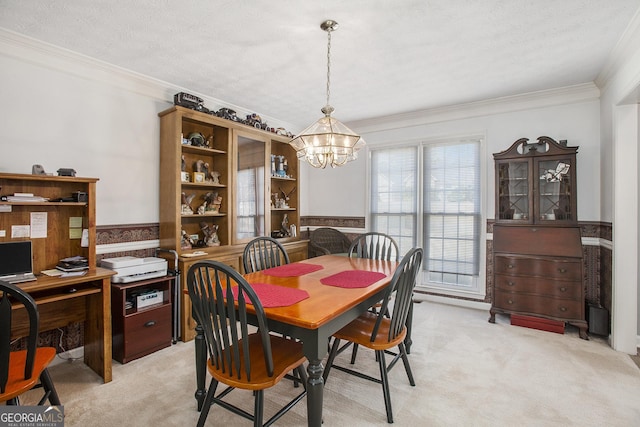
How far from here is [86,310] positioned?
2656 millimetres

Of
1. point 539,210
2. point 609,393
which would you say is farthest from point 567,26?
point 609,393

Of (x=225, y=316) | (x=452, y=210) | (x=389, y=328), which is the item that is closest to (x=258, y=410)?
(x=225, y=316)

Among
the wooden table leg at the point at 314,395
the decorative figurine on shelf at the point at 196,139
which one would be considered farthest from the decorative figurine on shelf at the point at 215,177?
the wooden table leg at the point at 314,395

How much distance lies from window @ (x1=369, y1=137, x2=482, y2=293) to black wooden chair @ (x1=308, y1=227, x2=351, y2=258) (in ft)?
1.72

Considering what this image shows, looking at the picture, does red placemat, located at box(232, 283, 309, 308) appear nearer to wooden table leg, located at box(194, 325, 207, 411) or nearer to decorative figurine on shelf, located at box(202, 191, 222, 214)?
wooden table leg, located at box(194, 325, 207, 411)

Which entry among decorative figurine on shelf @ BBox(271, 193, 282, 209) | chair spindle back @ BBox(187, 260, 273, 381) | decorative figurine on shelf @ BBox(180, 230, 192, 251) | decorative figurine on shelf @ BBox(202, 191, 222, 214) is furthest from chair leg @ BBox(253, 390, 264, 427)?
decorative figurine on shelf @ BBox(271, 193, 282, 209)

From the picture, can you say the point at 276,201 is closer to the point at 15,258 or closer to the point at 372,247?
the point at 372,247

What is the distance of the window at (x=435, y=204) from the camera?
13.5 feet

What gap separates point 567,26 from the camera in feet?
7.44

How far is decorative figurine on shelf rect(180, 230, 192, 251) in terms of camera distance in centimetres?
333

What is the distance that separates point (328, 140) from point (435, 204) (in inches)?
104

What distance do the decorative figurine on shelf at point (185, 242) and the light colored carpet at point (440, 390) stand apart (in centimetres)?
95

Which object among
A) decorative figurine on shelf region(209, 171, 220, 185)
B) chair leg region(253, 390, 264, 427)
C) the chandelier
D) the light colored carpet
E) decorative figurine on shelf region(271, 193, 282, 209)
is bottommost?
the light colored carpet

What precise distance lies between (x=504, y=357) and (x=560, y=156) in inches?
84.4
